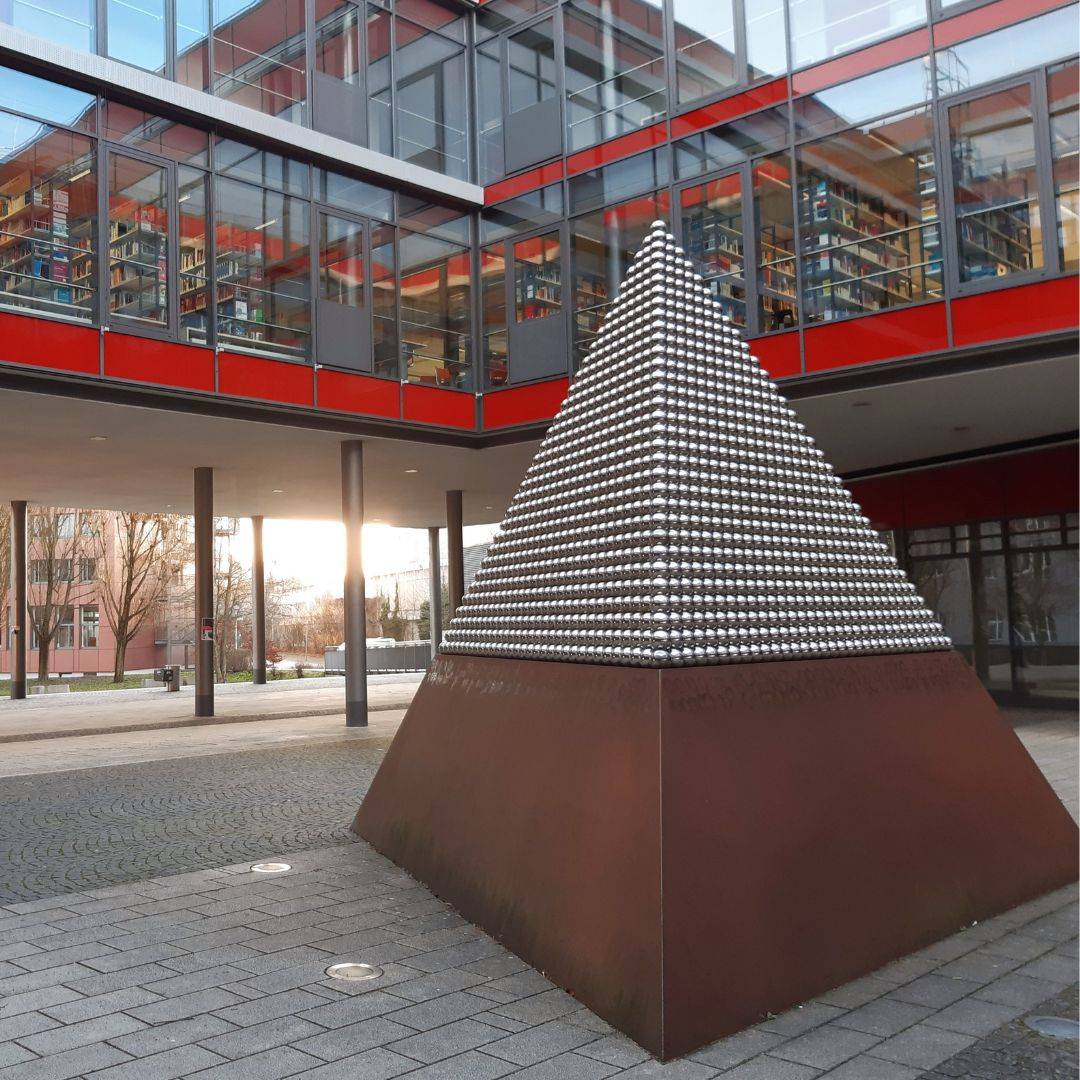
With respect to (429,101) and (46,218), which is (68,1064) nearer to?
(46,218)

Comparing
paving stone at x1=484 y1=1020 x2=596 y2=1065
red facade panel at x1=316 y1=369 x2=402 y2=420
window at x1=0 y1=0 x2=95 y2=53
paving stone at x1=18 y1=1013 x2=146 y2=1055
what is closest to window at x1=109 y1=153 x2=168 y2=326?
window at x1=0 y1=0 x2=95 y2=53

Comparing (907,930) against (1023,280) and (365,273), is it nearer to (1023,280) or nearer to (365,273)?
(1023,280)

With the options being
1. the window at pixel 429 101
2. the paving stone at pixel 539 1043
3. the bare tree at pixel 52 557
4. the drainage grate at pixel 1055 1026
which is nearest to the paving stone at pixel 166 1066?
the paving stone at pixel 539 1043

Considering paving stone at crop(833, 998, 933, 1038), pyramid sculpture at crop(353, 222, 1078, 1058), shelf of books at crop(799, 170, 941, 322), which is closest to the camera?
paving stone at crop(833, 998, 933, 1038)

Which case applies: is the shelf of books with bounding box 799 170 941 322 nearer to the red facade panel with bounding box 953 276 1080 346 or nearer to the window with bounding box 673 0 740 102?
the red facade panel with bounding box 953 276 1080 346

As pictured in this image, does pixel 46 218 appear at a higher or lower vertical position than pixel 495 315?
higher

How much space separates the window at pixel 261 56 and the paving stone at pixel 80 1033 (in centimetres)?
1545

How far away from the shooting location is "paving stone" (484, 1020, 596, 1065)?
13.5 feet

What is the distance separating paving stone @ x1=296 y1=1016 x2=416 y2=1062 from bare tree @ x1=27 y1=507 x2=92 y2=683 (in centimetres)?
3398

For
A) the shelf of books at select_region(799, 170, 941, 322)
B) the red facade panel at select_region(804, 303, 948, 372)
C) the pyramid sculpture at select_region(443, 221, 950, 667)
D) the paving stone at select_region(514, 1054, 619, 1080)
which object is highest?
the shelf of books at select_region(799, 170, 941, 322)

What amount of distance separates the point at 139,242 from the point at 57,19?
3.06 meters

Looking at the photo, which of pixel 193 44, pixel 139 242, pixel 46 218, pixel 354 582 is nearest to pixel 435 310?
pixel 354 582

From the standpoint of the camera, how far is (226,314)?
54.1ft

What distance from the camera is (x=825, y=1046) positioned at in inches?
164
